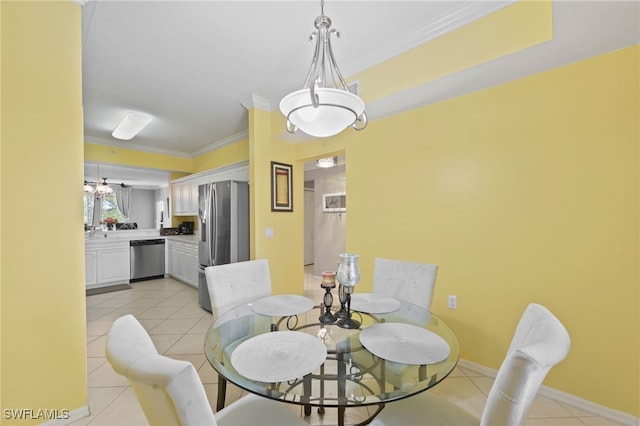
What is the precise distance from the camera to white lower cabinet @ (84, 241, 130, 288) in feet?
14.5

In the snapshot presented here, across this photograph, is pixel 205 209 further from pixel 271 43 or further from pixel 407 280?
pixel 407 280

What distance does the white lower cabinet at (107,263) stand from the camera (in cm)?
443

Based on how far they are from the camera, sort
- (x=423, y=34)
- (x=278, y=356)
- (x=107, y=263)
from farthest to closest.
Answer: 1. (x=107, y=263)
2. (x=423, y=34)
3. (x=278, y=356)

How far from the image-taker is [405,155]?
2.51 metres

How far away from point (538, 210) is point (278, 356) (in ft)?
6.56

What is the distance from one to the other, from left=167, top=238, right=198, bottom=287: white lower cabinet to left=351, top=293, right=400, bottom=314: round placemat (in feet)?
12.2

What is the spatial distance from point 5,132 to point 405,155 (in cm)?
274

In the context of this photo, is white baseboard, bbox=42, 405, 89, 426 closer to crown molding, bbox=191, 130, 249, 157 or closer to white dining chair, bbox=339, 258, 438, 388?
white dining chair, bbox=339, 258, 438, 388

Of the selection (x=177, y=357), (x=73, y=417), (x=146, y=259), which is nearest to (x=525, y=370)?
(x=73, y=417)

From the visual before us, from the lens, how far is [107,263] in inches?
182

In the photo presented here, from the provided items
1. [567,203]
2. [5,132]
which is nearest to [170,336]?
[5,132]

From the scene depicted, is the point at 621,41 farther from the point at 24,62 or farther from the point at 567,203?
the point at 24,62

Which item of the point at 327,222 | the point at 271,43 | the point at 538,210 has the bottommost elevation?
the point at 327,222

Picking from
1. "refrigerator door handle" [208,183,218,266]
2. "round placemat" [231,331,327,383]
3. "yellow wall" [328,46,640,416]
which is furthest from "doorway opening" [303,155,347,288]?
"round placemat" [231,331,327,383]
